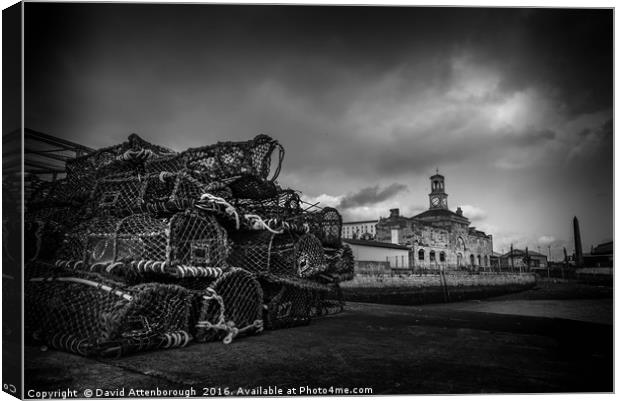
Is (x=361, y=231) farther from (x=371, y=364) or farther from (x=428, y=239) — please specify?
(x=371, y=364)

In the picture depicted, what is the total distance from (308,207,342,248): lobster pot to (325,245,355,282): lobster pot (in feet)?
0.38

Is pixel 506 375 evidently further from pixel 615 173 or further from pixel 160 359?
pixel 160 359

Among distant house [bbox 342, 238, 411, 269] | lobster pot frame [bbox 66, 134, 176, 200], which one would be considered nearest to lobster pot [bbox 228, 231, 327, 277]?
lobster pot frame [bbox 66, 134, 176, 200]

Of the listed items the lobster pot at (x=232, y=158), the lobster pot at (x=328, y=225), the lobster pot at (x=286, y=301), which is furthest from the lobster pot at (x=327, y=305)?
the lobster pot at (x=232, y=158)

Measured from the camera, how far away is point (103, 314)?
283 cm

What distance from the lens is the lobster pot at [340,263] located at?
5.86 m

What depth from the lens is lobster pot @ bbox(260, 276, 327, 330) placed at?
4035 millimetres

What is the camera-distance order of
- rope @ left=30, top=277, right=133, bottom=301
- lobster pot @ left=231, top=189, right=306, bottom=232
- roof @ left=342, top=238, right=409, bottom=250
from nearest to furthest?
rope @ left=30, top=277, right=133, bottom=301
lobster pot @ left=231, top=189, right=306, bottom=232
roof @ left=342, top=238, right=409, bottom=250

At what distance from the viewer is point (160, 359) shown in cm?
270

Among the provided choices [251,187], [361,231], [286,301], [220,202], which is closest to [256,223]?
[251,187]

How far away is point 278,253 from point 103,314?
2143 millimetres

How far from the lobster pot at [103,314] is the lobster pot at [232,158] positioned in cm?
117

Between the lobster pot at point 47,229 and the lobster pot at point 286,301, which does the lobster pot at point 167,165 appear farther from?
the lobster pot at point 286,301

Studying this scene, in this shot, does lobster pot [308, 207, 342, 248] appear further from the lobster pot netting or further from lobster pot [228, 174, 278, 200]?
the lobster pot netting
